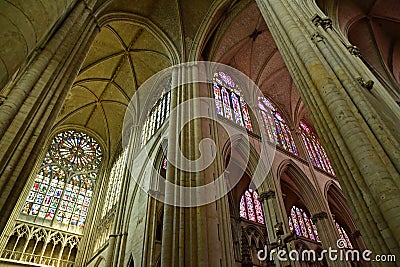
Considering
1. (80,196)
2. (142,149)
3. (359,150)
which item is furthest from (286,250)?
(80,196)

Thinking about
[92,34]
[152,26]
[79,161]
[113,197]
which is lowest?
[113,197]

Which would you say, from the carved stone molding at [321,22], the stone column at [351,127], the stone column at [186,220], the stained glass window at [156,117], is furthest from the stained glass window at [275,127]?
the stone column at [351,127]

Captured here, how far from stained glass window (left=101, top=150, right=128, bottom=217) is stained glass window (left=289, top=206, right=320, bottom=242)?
893 cm

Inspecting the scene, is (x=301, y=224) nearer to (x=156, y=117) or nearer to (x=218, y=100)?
(x=218, y=100)

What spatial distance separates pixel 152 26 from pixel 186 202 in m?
8.72

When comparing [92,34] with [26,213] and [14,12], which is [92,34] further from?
[26,213]

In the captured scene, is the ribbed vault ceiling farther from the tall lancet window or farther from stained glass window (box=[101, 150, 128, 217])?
stained glass window (box=[101, 150, 128, 217])

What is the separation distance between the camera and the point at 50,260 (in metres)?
12.3

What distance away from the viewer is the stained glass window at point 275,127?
13216mm

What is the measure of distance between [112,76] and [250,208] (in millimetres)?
10243

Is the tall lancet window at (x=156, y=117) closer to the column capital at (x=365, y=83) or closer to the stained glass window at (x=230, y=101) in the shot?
the stained glass window at (x=230, y=101)

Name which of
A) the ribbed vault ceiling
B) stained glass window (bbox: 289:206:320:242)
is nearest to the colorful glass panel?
stained glass window (bbox: 289:206:320:242)

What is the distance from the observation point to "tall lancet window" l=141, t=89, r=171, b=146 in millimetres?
12227

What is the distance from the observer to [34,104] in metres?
4.75
